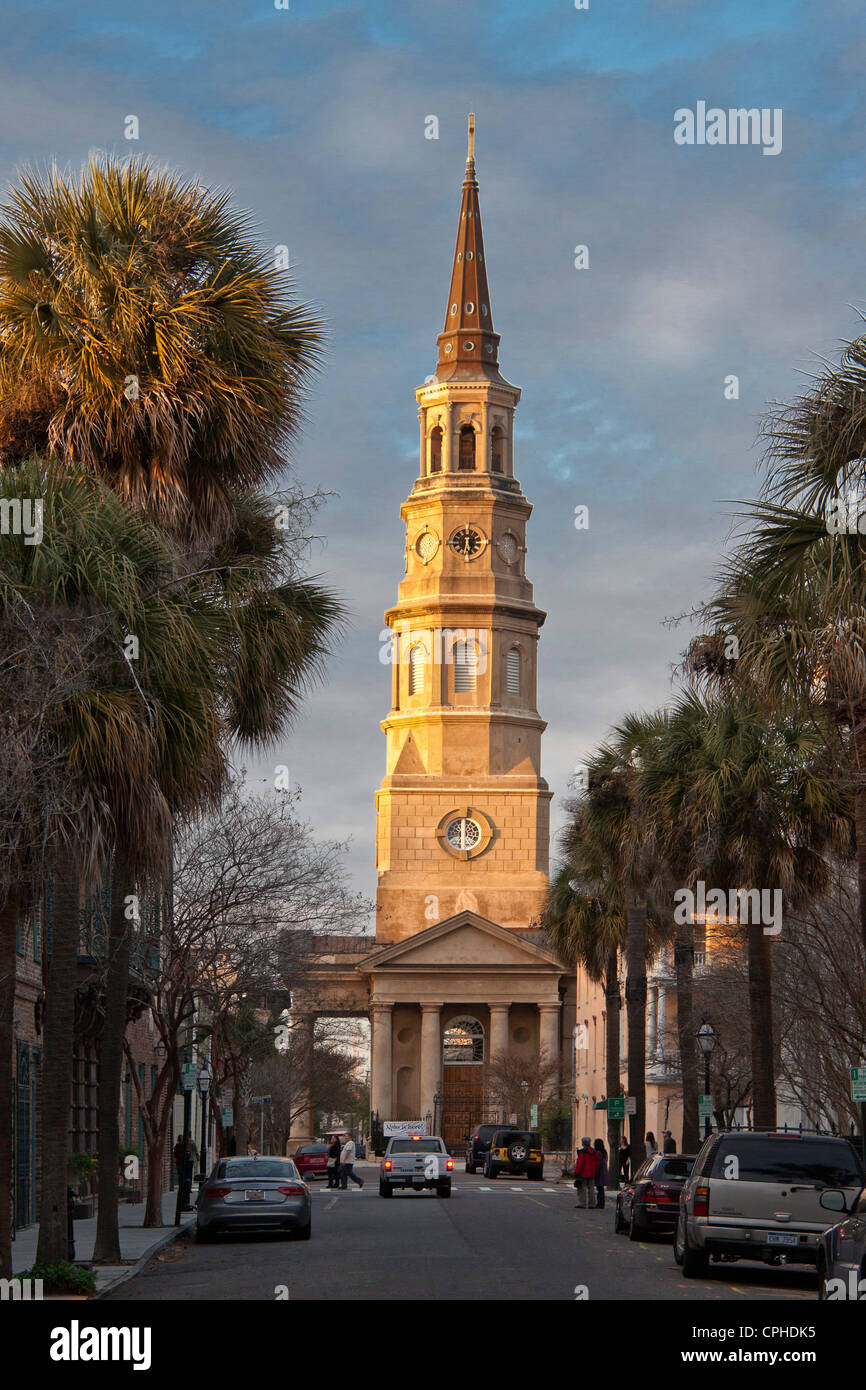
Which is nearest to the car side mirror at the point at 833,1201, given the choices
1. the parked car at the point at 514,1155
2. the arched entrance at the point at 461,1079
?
the parked car at the point at 514,1155

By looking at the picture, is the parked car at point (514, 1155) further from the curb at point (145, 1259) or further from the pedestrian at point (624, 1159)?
the curb at point (145, 1259)

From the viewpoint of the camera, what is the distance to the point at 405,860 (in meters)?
99.6

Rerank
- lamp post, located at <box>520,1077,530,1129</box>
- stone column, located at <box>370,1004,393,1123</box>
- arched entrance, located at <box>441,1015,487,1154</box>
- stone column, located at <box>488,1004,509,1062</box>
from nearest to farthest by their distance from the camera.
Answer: lamp post, located at <box>520,1077,530,1129</box>, stone column, located at <box>488,1004,509,1062</box>, arched entrance, located at <box>441,1015,487,1154</box>, stone column, located at <box>370,1004,393,1123</box>

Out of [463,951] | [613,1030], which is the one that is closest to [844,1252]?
[613,1030]

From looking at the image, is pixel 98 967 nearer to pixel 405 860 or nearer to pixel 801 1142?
pixel 801 1142

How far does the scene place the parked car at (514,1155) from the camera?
61750 millimetres

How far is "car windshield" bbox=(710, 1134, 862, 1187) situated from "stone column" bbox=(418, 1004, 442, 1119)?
76459 millimetres

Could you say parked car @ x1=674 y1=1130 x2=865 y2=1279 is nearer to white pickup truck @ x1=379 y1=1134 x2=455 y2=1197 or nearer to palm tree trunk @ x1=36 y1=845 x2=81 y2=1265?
palm tree trunk @ x1=36 y1=845 x2=81 y2=1265

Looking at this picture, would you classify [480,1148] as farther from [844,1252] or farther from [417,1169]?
[844,1252]

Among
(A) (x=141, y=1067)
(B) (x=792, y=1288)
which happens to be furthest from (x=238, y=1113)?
(B) (x=792, y=1288)

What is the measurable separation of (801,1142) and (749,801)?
9.57 metres

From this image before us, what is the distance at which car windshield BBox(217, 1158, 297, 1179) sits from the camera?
28031mm

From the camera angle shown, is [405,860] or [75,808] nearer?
[75,808]

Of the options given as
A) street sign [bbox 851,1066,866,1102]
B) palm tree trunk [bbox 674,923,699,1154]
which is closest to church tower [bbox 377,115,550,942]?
palm tree trunk [bbox 674,923,699,1154]
